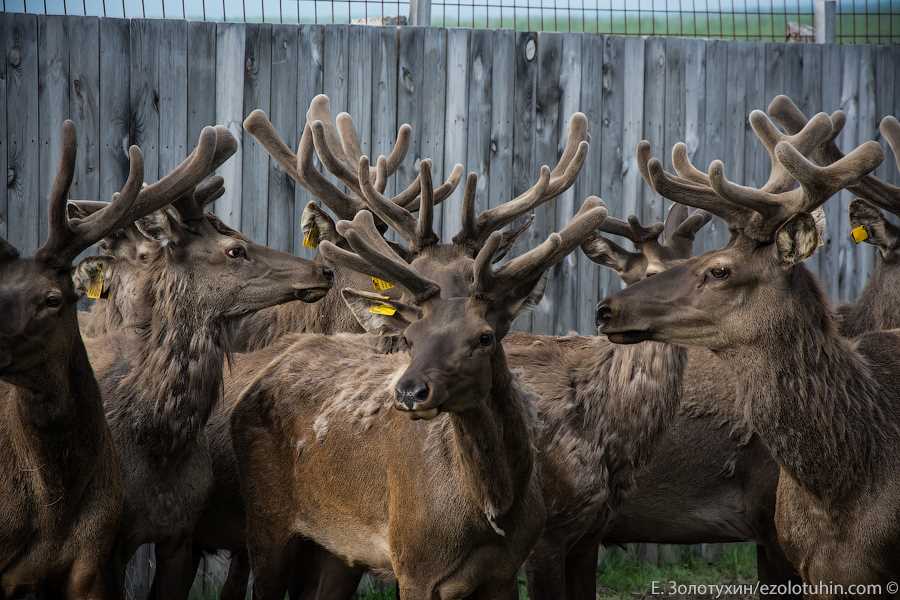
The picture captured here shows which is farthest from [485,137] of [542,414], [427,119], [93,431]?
[93,431]

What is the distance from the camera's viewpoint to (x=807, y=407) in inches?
224

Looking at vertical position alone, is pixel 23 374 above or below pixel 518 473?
above

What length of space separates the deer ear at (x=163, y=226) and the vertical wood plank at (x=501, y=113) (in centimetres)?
248

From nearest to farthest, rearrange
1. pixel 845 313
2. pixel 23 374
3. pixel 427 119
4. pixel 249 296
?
pixel 23 374 < pixel 249 296 < pixel 845 313 < pixel 427 119

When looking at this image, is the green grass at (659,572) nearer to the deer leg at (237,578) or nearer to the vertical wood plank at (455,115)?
the deer leg at (237,578)

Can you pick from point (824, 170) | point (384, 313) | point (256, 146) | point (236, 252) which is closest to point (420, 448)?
point (384, 313)

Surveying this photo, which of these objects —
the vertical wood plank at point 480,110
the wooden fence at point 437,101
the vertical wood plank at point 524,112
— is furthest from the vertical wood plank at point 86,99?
the vertical wood plank at point 524,112

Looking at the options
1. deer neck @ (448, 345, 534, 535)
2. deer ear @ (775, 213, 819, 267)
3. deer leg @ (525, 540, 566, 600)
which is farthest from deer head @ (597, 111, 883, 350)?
deer leg @ (525, 540, 566, 600)

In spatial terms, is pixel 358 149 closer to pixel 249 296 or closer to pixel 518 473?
pixel 249 296

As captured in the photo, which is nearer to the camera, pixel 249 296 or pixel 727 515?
pixel 249 296

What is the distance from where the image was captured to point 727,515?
7.70 meters

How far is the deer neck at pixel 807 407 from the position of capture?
568cm

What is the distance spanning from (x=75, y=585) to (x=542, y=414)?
262 cm

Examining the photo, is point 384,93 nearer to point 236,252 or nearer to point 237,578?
point 236,252
